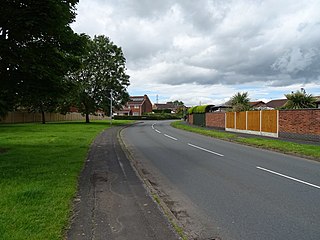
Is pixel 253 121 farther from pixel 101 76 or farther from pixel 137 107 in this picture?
pixel 137 107

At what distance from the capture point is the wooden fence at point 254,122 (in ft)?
77.0

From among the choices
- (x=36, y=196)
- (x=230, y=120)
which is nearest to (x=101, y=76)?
(x=230, y=120)

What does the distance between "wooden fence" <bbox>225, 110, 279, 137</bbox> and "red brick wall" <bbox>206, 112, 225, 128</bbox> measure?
62.2 inches

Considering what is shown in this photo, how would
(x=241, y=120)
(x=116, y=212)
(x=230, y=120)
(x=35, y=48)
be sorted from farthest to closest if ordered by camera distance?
(x=230, y=120) → (x=241, y=120) → (x=35, y=48) → (x=116, y=212)

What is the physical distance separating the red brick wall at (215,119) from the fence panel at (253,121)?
663 centimetres

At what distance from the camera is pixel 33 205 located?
5609 mm

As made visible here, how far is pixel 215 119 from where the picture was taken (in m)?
37.0

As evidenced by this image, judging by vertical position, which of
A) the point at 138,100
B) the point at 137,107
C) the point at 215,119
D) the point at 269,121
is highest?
the point at 138,100

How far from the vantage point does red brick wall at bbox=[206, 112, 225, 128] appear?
3462 centimetres

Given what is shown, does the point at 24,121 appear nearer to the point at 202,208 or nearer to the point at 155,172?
the point at 155,172

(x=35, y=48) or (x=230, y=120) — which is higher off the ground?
(x=35, y=48)

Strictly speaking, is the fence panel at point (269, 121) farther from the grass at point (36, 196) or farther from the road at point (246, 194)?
the grass at point (36, 196)

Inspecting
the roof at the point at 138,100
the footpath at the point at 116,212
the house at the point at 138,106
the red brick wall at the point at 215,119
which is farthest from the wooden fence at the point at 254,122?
the roof at the point at 138,100

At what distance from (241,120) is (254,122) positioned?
108 inches
